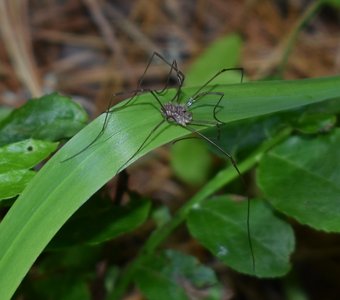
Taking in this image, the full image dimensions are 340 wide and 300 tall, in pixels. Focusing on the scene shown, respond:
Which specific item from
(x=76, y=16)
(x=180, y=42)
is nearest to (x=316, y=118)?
(x=180, y=42)

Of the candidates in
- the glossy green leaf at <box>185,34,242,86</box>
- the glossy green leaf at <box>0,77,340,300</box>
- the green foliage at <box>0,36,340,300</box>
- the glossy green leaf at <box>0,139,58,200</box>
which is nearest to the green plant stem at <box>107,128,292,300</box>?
the green foliage at <box>0,36,340,300</box>

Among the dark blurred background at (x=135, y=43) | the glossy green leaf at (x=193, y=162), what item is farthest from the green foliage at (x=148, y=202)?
the dark blurred background at (x=135, y=43)

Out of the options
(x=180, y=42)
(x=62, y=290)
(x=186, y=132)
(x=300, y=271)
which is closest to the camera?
(x=186, y=132)

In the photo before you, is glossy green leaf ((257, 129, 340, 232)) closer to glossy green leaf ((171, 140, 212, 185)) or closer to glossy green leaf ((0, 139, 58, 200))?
glossy green leaf ((0, 139, 58, 200))

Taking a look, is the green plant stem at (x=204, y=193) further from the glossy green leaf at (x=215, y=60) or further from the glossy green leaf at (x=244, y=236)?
the glossy green leaf at (x=215, y=60)

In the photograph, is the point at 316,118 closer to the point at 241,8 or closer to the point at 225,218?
the point at 225,218
